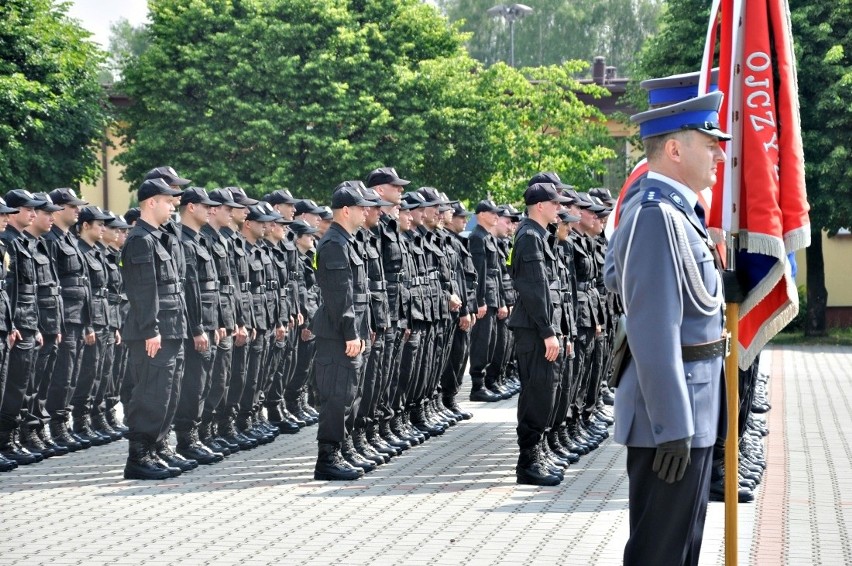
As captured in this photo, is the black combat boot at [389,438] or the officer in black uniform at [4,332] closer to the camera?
the officer in black uniform at [4,332]

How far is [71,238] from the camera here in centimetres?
1302

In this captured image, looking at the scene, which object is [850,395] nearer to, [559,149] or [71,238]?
[71,238]

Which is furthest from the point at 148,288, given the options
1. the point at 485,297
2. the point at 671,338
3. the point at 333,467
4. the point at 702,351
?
the point at 485,297

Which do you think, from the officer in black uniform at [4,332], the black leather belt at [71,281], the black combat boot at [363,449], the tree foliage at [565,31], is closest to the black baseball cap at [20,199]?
the officer in black uniform at [4,332]

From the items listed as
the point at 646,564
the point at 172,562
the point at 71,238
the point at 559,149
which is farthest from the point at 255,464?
the point at 559,149

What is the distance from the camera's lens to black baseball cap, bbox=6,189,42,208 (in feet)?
39.3

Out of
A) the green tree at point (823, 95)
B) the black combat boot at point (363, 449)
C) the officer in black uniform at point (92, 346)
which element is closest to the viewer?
the black combat boot at point (363, 449)

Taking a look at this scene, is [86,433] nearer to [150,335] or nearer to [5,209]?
[5,209]

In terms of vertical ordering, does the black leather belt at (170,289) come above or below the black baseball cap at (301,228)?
below

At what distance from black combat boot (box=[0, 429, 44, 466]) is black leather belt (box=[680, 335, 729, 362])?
775 centimetres

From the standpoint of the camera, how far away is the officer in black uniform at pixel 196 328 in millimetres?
11648

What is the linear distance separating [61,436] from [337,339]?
3.22 meters

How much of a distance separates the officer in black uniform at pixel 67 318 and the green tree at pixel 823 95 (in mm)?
18846

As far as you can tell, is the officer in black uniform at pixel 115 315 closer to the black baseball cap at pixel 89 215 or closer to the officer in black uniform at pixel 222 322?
the black baseball cap at pixel 89 215
